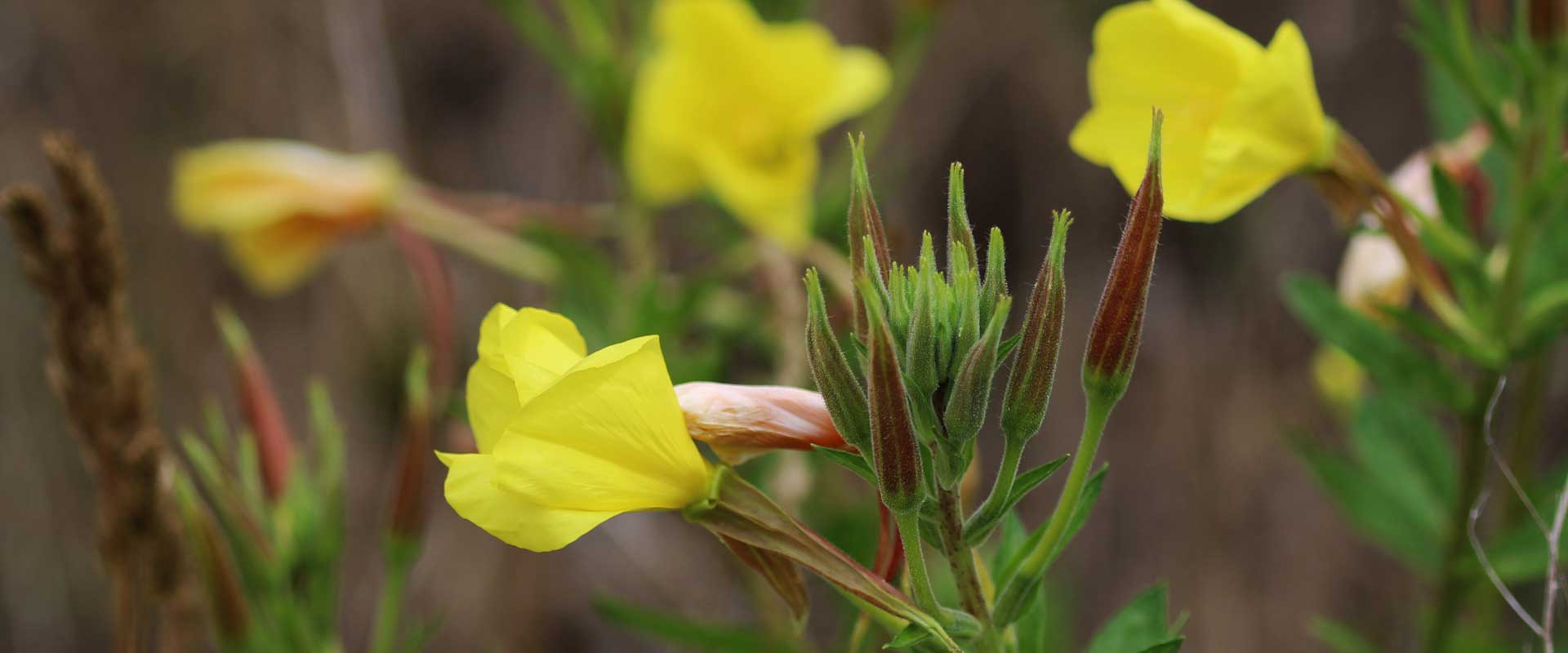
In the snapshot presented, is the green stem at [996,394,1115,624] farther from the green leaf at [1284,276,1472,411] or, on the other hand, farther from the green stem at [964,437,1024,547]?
the green leaf at [1284,276,1472,411]

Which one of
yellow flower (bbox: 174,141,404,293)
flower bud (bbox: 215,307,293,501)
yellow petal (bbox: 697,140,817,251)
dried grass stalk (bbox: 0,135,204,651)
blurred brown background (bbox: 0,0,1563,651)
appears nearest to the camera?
dried grass stalk (bbox: 0,135,204,651)

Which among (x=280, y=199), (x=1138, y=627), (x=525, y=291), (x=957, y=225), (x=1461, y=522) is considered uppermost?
(x=957, y=225)

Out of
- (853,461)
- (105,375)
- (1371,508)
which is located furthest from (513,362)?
(1371,508)

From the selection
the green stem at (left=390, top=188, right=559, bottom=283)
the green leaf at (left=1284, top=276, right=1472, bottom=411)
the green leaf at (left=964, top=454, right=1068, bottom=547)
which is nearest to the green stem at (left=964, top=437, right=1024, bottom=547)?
the green leaf at (left=964, top=454, right=1068, bottom=547)

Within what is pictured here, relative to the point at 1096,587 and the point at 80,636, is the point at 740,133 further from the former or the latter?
the point at 80,636

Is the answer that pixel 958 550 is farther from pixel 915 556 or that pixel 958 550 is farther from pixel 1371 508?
pixel 1371 508
